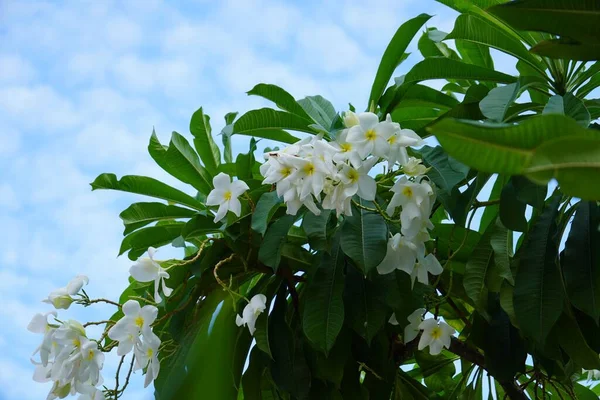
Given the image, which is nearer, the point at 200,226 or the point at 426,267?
the point at 426,267

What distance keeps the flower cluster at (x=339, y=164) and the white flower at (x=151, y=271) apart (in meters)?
0.23

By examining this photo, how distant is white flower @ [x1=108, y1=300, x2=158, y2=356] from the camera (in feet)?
3.38

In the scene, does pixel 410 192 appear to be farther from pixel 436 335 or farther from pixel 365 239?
pixel 436 335

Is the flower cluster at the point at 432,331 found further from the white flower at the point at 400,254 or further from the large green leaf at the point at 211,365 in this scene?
the large green leaf at the point at 211,365

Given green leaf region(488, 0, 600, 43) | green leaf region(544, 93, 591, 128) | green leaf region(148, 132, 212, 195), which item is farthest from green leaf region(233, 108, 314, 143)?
green leaf region(488, 0, 600, 43)

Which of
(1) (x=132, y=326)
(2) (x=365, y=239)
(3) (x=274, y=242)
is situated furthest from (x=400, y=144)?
(1) (x=132, y=326)

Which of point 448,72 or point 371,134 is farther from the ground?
point 448,72

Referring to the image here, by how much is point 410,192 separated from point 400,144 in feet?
0.23

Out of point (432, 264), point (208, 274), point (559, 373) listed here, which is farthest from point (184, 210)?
point (559, 373)

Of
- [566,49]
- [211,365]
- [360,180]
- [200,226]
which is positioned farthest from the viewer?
[200,226]

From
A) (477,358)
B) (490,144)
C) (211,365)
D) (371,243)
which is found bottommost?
(211,365)

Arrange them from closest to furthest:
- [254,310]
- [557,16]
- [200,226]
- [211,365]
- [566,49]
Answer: [211,365], [557,16], [566,49], [254,310], [200,226]

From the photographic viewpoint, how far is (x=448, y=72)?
1249 millimetres

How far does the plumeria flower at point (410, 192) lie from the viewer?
100cm
